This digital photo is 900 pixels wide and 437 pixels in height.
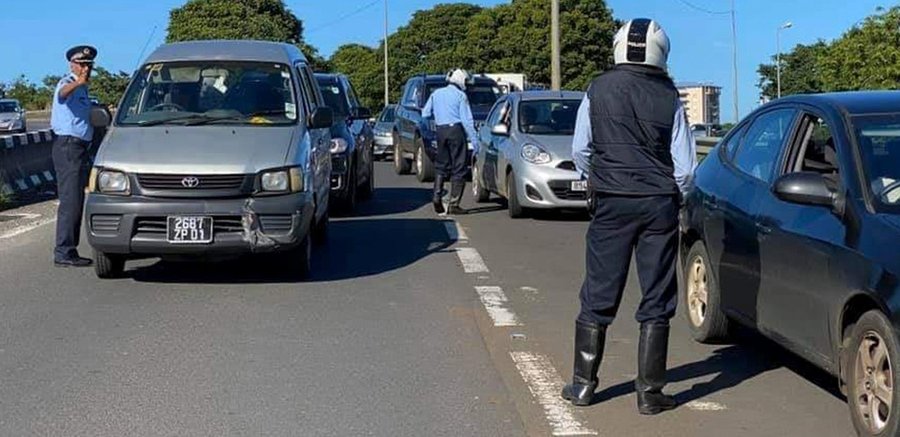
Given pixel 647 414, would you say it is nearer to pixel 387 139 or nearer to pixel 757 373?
pixel 757 373

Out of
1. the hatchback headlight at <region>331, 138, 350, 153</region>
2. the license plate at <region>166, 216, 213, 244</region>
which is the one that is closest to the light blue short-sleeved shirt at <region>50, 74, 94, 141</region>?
the license plate at <region>166, 216, 213, 244</region>

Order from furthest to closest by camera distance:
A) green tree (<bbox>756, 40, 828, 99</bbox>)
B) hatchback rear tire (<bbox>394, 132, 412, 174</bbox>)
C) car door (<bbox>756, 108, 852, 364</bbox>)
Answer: green tree (<bbox>756, 40, 828, 99</bbox>)
hatchback rear tire (<bbox>394, 132, 412, 174</bbox>)
car door (<bbox>756, 108, 852, 364</bbox>)

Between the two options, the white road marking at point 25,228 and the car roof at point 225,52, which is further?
the white road marking at point 25,228

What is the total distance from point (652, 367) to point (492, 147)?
9.85 metres

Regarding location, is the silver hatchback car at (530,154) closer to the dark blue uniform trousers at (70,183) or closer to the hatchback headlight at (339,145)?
the hatchback headlight at (339,145)

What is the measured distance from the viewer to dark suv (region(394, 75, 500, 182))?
19.7 metres

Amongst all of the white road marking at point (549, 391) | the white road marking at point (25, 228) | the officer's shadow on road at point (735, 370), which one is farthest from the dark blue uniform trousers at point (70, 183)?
the officer's shadow on road at point (735, 370)

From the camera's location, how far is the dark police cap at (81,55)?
1001 centimetres

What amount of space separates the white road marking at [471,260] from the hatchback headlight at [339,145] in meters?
2.68

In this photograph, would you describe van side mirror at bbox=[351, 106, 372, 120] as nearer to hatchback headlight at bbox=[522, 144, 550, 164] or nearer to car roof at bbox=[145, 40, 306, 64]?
hatchback headlight at bbox=[522, 144, 550, 164]

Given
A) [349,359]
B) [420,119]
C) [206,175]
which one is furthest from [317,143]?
[420,119]

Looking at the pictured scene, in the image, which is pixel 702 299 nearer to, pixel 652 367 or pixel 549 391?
pixel 549 391

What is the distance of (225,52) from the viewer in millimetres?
A: 10227

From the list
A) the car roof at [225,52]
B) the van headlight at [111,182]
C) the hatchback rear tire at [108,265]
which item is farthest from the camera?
the car roof at [225,52]
